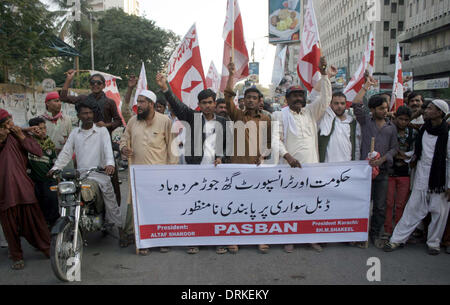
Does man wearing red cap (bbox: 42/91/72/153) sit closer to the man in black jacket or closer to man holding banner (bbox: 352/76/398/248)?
the man in black jacket

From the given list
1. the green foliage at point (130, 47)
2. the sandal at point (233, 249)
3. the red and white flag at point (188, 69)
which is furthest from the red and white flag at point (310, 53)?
the green foliage at point (130, 47)

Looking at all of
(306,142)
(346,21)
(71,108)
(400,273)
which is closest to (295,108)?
(306,142)

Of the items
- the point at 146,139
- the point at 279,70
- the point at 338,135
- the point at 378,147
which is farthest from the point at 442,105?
the point at 279,70

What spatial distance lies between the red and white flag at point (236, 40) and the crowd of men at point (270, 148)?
2.11 feet

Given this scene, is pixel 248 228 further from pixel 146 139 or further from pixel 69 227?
pixel 69 227

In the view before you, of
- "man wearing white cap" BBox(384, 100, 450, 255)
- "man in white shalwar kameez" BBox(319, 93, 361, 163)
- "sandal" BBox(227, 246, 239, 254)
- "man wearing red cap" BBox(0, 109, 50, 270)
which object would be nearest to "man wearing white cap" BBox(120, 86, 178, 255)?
"man wearing red cap" BBox(0, 109, 50, 270)

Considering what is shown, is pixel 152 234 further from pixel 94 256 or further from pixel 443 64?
pixel 443 64

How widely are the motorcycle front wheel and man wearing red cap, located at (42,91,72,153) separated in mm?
2024

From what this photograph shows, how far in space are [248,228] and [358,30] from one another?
62163mm

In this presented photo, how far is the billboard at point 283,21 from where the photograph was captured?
39.7 meters

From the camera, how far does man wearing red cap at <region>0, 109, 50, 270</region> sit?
415 centimetres

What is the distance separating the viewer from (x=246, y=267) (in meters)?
4.04

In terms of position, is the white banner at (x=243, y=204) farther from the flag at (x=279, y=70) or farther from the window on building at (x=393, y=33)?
the window on building at (x=393, y=33)

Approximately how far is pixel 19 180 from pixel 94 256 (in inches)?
47.2
